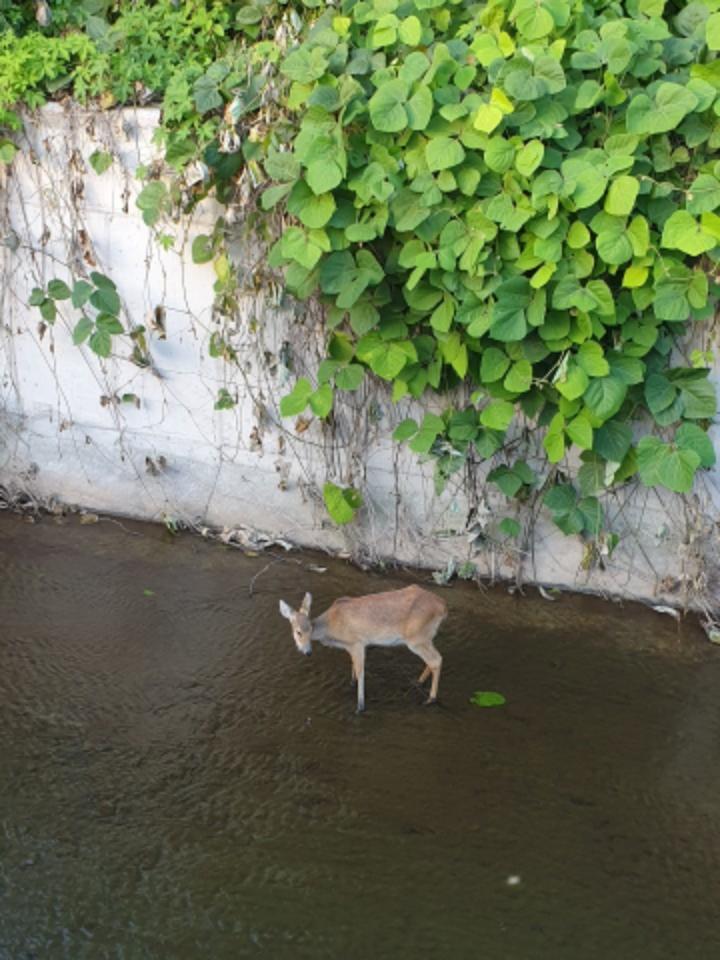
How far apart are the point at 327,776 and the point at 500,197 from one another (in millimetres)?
2387

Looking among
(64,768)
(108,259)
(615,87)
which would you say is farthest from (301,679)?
(615,87)

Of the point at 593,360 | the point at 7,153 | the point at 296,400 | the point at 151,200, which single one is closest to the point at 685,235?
the point at 593,360

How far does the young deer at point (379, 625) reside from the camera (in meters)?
5.08

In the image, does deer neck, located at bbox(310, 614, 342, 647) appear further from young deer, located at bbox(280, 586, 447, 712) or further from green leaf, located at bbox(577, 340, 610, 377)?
green leaf, located at bbox(577, 340, 610, 377)

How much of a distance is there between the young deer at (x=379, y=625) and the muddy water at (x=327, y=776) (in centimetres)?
23

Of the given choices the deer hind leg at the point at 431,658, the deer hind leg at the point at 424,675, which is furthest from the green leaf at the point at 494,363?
the deer hind leg at the point at 424,675

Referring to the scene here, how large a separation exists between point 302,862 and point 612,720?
61.2 inches

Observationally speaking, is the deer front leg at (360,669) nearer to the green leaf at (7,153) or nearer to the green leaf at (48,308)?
the green leaf at (48,308)

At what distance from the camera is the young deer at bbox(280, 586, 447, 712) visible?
16.7ft

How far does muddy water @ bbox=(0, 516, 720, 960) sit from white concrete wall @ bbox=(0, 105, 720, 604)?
25cm

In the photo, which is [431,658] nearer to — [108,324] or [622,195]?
[622,195]

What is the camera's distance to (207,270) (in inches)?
234

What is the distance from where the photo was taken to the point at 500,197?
16.5 ft

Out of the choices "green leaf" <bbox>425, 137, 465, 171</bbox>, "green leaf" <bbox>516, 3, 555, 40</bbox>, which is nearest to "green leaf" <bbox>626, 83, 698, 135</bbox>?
"green leaf" <bbox>516, 3, 555, 40</bbox>
